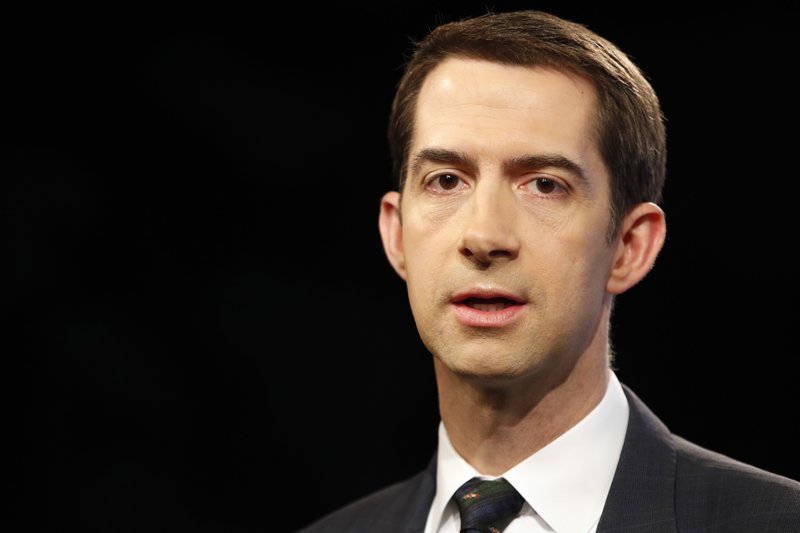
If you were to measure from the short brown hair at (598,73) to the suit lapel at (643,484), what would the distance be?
48 centimetres

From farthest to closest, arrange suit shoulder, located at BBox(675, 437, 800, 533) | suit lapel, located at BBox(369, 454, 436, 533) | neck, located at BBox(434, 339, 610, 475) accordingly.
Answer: suit lapel, located at BBox(369, 454, 436, 533), neck, located at BBox(434, 339, 610, 475), suit shoulder, located at BBox(675, 437, 800, 533)

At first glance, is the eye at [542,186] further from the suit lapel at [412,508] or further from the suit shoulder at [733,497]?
the suit lapel at [412,508]

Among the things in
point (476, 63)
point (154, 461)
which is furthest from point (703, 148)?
point (154, 461)

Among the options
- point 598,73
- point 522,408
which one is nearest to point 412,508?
point 522,408

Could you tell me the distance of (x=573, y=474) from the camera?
2.91 metres

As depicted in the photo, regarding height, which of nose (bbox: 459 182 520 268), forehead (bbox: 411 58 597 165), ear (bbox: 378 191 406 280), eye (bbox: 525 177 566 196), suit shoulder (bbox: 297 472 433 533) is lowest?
suit shoulder (bbox: 297 472 433 533)

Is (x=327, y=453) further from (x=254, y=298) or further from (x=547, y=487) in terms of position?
(x=547, y=487)

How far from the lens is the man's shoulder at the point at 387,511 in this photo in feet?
10.8

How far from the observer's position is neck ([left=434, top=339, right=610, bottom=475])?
2.95 meters

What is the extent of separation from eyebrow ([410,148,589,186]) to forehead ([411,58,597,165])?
0.05 ft

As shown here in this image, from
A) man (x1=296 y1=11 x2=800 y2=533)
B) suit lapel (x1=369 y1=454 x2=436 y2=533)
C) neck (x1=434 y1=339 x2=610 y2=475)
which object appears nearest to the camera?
man (x1=296 y1=11 x2=800 y2=533)

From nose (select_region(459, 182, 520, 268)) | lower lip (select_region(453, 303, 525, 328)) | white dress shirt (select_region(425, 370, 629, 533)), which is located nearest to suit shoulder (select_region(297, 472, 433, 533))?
white dress shirt (select_region(425, 370, 629, 533))

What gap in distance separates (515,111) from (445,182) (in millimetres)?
233

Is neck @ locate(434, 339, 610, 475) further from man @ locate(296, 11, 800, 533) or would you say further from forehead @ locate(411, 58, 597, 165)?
forehead @ locate(411, 58, 597, 165)
